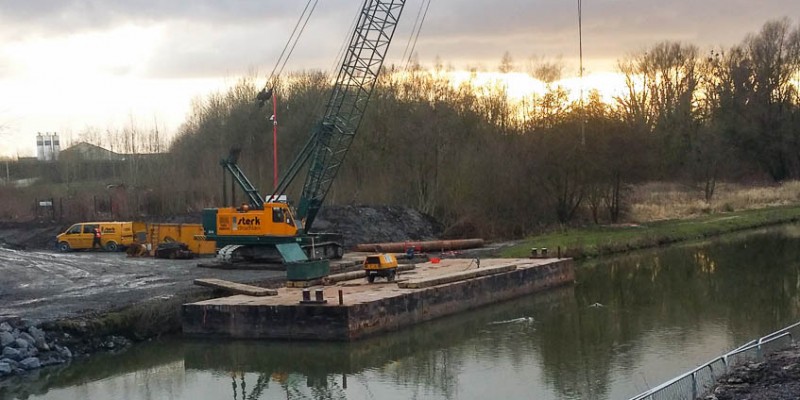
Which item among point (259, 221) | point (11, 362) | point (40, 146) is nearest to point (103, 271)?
point (259, 221)

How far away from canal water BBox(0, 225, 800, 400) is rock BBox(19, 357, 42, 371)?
0.27m

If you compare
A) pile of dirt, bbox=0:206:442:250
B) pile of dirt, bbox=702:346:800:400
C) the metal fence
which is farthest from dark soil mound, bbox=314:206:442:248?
pile of dirt, bbox=702:346:800:400

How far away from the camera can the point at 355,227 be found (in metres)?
46.8

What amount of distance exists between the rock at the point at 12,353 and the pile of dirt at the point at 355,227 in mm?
25631

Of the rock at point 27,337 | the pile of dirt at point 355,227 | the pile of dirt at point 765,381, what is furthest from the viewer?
the pile of dirt at point 355,227

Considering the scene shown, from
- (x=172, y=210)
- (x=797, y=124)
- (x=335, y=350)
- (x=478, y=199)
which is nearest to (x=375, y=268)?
(x=335, y=350)

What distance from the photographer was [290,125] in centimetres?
6138

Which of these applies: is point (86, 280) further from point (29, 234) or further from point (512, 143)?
point (512, 143)

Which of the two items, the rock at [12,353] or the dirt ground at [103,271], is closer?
the rock at [12,353]

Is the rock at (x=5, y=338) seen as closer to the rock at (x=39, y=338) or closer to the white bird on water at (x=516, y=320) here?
the rock at (x=39, y=338)

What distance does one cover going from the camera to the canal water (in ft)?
59.9

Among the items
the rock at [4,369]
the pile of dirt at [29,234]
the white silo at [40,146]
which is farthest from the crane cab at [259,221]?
the white silo at [40,146]

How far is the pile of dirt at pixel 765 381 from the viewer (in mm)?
12805

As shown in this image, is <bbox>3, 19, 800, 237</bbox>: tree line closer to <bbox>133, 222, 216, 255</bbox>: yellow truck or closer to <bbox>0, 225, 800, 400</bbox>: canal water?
<bbox>133, 222, 216, 255</bbox>: yellow truck
